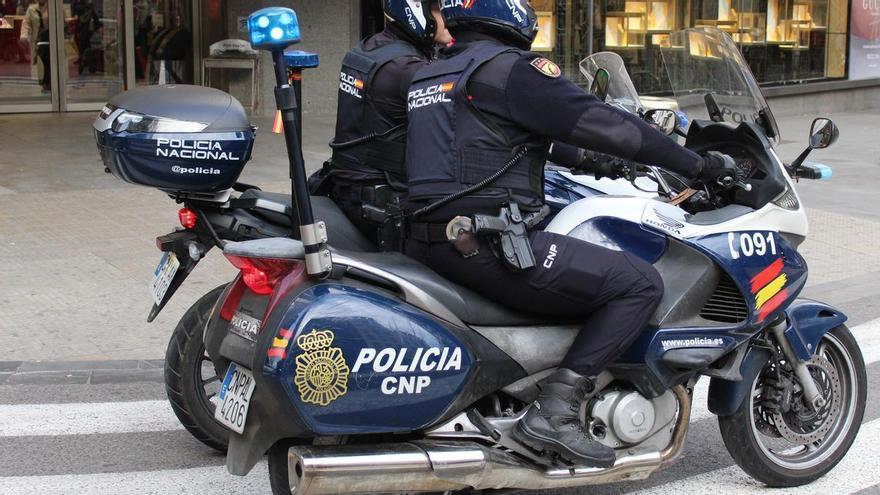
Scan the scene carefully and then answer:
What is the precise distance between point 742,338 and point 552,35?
13360 mm

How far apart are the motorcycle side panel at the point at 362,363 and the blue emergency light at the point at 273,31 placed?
0.78m

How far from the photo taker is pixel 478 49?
13.4 ft

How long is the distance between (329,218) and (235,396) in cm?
142

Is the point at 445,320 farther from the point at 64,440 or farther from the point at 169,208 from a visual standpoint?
the point at 169,208

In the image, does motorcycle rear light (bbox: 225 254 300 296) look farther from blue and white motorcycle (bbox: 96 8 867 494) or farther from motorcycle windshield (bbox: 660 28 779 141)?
motorcycle windshield (bbox: 660 28 779 141)

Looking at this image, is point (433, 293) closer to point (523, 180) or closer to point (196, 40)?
point (523, 180)

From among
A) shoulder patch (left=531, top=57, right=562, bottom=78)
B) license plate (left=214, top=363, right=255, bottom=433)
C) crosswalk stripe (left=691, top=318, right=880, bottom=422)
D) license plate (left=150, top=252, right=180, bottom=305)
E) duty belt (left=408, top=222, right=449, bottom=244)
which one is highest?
shoulder patch (left=531, top=57, right=562, bottom=78)

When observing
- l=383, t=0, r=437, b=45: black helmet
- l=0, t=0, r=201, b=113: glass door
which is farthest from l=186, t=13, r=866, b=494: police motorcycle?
l=0, t=0, r=201, b=113: glass door

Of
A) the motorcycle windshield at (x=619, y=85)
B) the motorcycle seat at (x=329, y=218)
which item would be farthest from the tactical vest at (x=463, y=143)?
the motorcycle windshield at (x=619, y=85)

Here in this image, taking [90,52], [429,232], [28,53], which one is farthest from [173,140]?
[90,52]

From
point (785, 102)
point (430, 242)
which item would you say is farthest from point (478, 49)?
point (785, 102)

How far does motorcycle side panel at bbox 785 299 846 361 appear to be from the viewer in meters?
4.73

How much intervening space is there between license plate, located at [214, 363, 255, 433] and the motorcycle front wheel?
1.94 m

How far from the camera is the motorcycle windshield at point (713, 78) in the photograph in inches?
198
